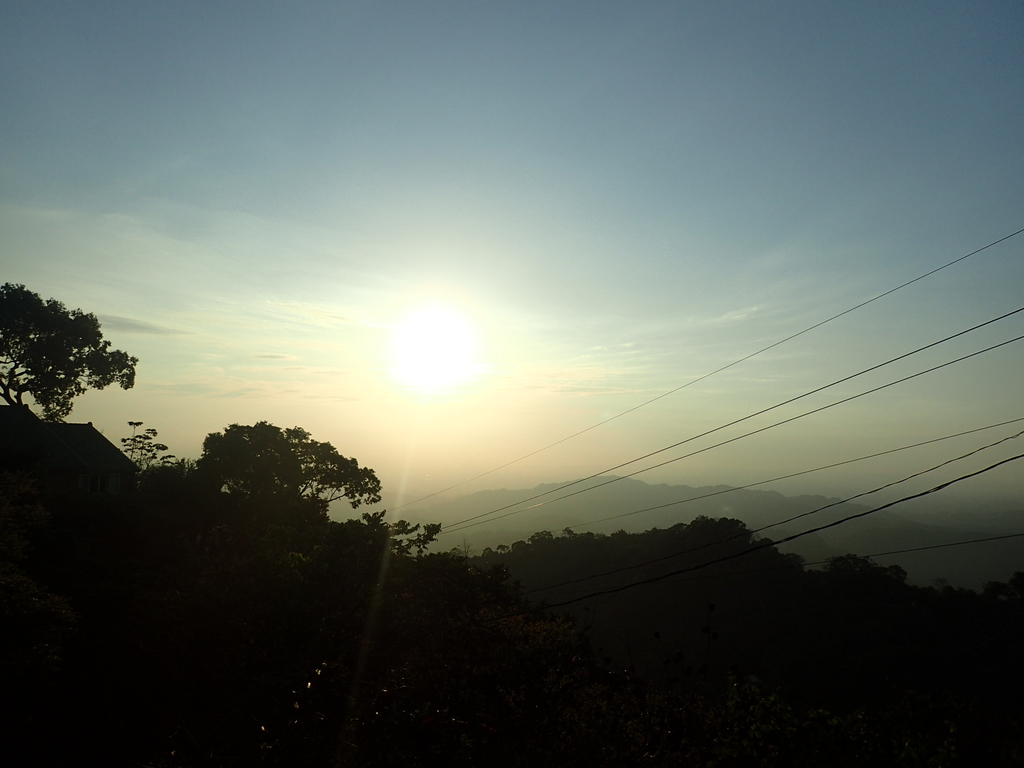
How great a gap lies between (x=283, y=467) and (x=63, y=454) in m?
14.5

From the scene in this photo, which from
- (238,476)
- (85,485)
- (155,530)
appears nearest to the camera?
(155,530)

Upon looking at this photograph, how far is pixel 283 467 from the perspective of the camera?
4759 cm

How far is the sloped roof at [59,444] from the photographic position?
3628cm

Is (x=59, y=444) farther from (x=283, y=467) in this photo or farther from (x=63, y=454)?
(x=283, y=467)

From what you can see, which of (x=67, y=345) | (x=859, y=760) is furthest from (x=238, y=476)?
(x=859, y=760)

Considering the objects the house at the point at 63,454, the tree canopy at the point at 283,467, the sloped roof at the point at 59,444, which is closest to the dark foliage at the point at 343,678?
the house at the point at 63,454

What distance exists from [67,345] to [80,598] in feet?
122

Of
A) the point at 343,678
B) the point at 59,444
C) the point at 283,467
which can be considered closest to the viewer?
the point at 343,678

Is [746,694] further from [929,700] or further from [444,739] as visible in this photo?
[444,739]

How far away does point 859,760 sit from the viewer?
11.0m

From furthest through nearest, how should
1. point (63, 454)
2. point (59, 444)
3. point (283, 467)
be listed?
point (283, 467) < point (59, 444) < point (63, 454)

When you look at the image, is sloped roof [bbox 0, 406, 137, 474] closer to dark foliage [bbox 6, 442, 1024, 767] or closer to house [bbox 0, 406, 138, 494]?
house [bbox 0, 406, 138, 494]

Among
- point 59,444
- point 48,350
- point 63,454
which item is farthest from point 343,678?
point 48,350

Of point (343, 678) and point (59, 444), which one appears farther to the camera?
point (59, 444)
